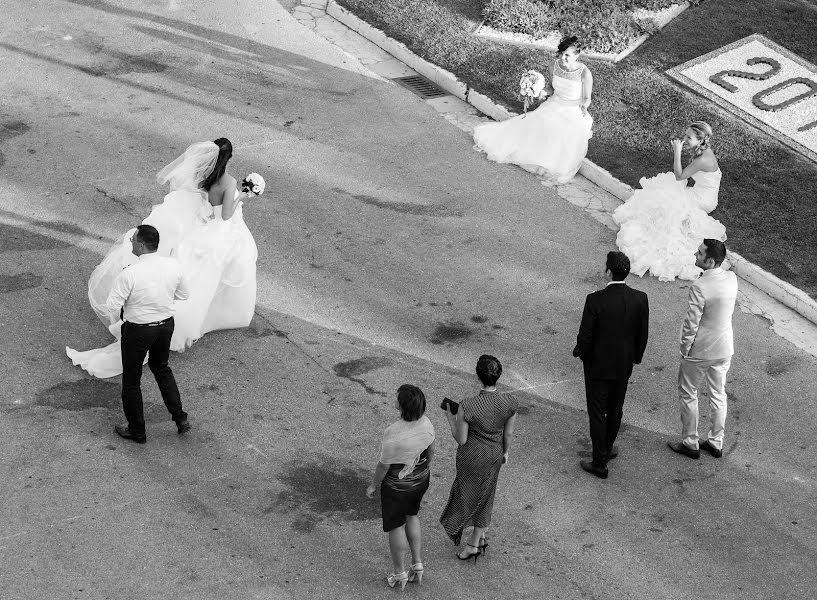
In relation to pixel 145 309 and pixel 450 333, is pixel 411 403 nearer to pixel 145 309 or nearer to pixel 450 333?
pixel 145 309

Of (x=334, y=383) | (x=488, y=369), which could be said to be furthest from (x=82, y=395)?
(x=488, y=369)

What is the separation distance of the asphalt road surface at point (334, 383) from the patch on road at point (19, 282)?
0.02 m

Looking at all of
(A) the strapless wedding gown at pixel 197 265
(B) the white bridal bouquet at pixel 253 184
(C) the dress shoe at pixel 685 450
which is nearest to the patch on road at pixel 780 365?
(C) the dress shoe at pixel 685 450

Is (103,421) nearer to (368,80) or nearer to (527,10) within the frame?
(368,80)

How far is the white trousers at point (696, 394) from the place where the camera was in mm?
8656

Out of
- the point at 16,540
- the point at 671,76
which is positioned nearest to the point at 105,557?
the point at 16,540

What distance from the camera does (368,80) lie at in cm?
1529

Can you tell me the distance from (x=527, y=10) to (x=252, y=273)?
8.19 metres

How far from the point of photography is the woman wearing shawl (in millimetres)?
6750

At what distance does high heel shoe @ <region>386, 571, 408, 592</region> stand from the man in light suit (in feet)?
9.11

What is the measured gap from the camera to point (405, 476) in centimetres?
691

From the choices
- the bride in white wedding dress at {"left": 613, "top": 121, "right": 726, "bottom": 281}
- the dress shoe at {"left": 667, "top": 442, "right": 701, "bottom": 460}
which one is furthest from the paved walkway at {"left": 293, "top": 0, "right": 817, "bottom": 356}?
the dress shoe at {"left": 667, "top": 442, "right": 701, "bottom": 460}

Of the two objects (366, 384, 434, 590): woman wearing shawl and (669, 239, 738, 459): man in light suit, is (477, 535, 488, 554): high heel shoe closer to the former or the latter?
(366, 384, 434, 590): woman wearing shawl

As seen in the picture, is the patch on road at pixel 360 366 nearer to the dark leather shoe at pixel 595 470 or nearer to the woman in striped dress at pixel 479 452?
the dark leather shoe at pixel 595 470
